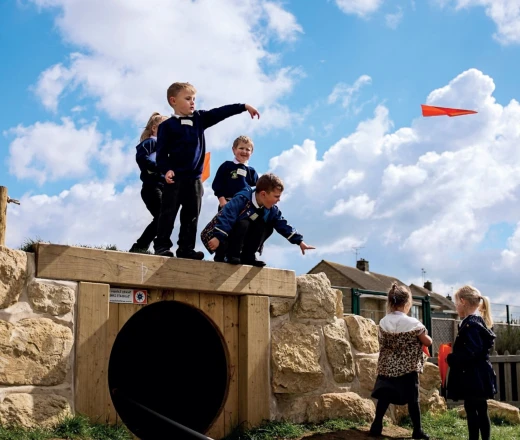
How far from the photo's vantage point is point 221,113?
6.05 meters

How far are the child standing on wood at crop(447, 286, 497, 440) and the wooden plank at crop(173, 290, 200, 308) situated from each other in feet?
7.13

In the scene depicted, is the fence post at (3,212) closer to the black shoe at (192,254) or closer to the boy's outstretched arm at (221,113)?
the black shoe at (192,254)

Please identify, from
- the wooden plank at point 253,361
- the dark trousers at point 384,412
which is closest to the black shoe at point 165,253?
the wooden plank at point 253,361

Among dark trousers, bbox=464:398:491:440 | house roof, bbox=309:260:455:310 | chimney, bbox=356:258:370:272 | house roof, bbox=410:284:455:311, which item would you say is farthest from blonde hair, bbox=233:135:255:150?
house roof, bbox=410:284:455:311

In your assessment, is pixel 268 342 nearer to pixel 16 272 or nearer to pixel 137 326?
pixel 137 326

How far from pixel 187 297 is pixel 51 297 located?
1.16 metres

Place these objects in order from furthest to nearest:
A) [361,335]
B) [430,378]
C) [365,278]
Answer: [365,278] → [430,378] → [361,335]

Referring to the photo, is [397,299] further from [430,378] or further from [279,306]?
[430,378]

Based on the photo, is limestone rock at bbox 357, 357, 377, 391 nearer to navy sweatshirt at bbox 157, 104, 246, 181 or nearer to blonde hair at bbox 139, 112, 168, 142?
navy sweatshirt at bbox 157, 104, 246, 181

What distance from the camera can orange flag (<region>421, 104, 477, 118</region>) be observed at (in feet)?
30.6

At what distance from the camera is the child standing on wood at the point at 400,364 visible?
18.6 feet

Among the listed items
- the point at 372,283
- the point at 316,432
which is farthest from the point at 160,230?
the point at 372,283

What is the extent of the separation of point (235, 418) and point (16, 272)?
224 centimetres

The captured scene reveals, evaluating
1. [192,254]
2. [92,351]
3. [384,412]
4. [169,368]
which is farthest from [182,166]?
[384,412]
